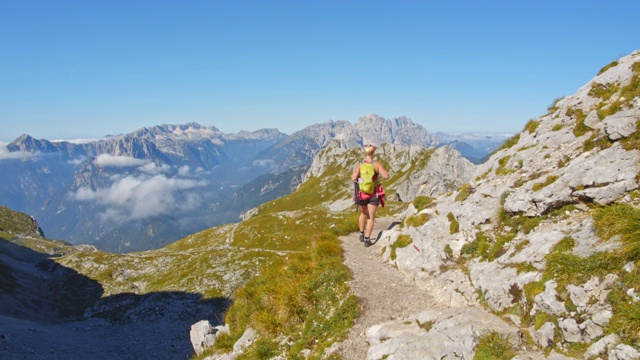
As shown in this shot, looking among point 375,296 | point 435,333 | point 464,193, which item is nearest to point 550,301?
point 435,333

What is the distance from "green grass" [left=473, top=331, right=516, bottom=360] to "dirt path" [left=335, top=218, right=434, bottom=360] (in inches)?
150

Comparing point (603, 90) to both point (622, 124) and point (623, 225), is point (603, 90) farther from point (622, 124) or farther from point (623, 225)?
point (623, 225)

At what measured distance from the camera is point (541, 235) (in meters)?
14.0

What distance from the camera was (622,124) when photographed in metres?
14.9

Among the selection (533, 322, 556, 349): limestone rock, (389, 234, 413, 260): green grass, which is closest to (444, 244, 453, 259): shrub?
(389, 234, 413, 260): green grass

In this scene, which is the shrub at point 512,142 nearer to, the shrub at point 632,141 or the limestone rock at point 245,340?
the shrub at point 632,141

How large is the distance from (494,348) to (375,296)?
20.4 ft

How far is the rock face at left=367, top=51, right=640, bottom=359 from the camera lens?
10203 mm

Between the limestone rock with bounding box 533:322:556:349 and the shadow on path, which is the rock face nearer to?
the limestone rock with bounding box 533:322:556:349

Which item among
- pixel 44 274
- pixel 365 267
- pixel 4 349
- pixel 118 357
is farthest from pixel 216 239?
pixel 365 267

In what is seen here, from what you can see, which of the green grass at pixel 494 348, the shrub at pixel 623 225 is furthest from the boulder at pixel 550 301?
the shrub at pixel 623 225

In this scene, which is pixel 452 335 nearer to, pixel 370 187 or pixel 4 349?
pixel 370 187

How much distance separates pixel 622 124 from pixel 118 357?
5675 centimetres

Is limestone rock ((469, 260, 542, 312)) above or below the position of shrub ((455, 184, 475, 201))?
below
